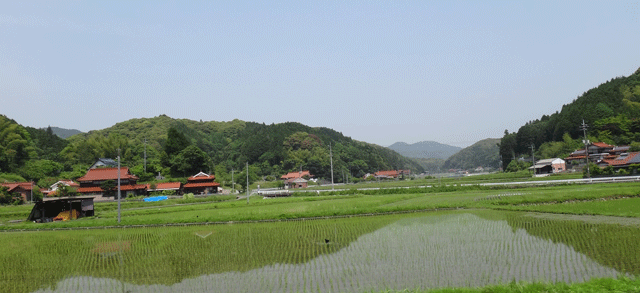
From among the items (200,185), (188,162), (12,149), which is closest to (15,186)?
(12,149)

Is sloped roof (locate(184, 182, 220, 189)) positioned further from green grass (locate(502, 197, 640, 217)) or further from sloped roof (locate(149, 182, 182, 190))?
green grass (locate(502, 197, 640, 217))

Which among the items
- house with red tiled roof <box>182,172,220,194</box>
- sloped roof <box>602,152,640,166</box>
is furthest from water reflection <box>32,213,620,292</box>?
house with red tiled roof <box>182,172,220,194</box>

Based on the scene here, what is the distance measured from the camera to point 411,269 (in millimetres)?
9203

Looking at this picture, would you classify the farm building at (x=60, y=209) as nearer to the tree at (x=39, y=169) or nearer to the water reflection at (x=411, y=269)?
the water reflection at (x=411, y=269)

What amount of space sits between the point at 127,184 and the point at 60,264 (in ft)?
142

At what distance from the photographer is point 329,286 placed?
27.1 ft

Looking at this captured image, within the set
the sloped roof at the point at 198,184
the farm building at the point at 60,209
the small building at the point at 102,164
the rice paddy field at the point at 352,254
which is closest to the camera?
the rice paddy field at the point at 352,254

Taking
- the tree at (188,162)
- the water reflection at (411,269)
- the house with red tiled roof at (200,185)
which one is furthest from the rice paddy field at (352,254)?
the tree at (188,162)

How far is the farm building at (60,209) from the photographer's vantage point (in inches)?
1027

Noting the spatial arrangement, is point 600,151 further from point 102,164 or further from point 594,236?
point 102,164

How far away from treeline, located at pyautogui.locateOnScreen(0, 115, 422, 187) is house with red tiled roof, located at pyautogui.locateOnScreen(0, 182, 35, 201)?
9796 millimetres

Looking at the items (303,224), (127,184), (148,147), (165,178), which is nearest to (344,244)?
(303,224)

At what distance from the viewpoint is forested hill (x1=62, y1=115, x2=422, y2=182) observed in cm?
6869

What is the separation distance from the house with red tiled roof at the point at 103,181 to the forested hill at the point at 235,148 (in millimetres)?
11945
